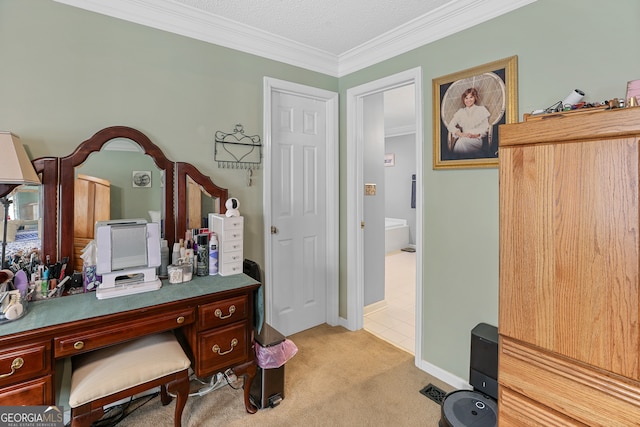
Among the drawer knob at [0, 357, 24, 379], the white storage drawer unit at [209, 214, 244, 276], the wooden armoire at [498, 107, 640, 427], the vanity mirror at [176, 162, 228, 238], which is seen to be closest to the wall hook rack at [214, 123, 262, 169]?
the vanity mirror at [176, 162, 228, 238]

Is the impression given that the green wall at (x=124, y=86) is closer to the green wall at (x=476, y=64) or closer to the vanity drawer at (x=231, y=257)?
the vanity drawer at (x=231, y=257)

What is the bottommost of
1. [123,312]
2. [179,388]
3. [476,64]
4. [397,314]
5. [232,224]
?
[397,314]

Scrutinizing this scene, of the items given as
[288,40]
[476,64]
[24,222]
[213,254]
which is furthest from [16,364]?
[476,64]

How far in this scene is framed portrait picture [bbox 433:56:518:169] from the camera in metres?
1.96

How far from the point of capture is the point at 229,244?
6.95 feet

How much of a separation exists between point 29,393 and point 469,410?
6.71 ft

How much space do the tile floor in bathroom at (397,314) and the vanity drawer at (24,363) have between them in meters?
2.38

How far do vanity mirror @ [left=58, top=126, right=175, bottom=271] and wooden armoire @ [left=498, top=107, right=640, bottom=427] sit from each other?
6.45 feet

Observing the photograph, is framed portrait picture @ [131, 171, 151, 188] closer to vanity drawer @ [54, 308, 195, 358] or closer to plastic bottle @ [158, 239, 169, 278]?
plastic bottle @ [158, 239, 169, 278]

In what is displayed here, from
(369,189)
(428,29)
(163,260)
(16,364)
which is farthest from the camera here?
(369,189)

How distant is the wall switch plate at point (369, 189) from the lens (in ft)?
11.2

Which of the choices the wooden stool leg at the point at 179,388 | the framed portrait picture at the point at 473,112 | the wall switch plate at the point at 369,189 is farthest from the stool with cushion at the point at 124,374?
the wall switch plate at the point at 369,189

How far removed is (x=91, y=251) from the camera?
1.87 m

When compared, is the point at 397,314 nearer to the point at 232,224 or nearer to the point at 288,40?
the point at 232,224
